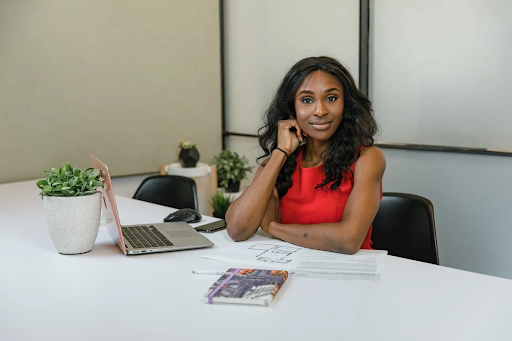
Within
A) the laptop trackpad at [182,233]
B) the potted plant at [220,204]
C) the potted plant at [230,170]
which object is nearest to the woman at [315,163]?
the laptop trackpad at [182,233]

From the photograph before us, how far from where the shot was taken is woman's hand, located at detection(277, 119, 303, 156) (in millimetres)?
2197

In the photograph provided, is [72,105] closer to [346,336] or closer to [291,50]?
[291,50]

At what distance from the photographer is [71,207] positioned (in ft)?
5.85

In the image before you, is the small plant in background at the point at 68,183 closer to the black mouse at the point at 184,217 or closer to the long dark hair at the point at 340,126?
the black mouse at the point at 184,217

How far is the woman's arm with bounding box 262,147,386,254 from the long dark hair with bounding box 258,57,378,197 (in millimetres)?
56

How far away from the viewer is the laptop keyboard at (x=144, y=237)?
1.89 meters

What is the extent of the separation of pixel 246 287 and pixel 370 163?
0.79 metres

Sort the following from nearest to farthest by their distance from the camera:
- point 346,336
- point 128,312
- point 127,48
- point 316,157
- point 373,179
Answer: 1. point 346,336
2. point 128,312
3. point 373,179
4. point 316,157
5. point 127,48

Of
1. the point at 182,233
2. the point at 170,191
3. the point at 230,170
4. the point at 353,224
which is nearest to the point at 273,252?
the point at 353,224

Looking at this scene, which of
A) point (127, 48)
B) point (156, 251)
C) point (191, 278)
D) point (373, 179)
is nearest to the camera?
point (191, 278)

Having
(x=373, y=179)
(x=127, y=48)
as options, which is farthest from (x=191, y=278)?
(x=127, y=48)

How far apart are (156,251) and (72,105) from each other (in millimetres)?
2289

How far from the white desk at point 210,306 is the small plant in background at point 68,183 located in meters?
0.20

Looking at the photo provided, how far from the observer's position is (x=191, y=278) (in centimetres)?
160
